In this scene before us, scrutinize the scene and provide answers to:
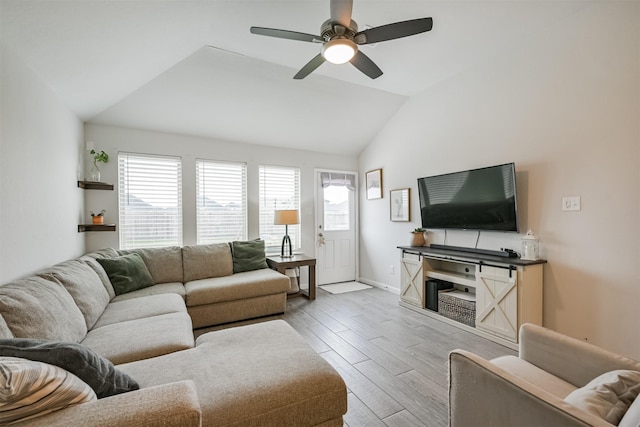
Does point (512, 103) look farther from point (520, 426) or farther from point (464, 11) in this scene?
point (520, 426)

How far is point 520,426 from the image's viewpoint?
101 centimetres

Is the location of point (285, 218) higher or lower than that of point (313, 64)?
lower

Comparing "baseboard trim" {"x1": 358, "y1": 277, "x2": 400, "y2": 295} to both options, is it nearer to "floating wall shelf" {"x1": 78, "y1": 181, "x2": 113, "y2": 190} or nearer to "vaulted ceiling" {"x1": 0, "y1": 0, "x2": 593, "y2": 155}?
"vaulted ceiling" {"x1": 0, "y1": 0, "x2": 593, "y2": 155}

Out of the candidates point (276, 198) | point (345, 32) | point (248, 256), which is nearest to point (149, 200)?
point (248, 256)

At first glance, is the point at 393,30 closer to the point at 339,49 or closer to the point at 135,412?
the point at 339,49

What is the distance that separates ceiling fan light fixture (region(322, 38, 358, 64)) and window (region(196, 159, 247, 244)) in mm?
2765

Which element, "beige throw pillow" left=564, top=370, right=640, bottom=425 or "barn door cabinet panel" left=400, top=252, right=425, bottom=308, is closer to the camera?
"beige throw pillow" left=564, top=370, right=640, bottom=425

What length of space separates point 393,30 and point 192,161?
3.18 meters

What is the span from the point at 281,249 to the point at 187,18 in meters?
3.23

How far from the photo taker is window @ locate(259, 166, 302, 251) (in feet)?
15.0

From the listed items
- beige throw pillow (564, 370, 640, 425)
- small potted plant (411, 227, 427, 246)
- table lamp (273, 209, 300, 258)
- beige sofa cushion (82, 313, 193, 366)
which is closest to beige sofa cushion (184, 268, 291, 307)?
table lamp (273, 209, 300, 258)

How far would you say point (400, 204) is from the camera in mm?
4355

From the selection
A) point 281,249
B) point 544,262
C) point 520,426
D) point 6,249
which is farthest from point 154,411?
point 281,249

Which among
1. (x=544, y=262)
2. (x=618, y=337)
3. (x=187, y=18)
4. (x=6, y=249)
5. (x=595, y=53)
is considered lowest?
(x=618, y=337)
